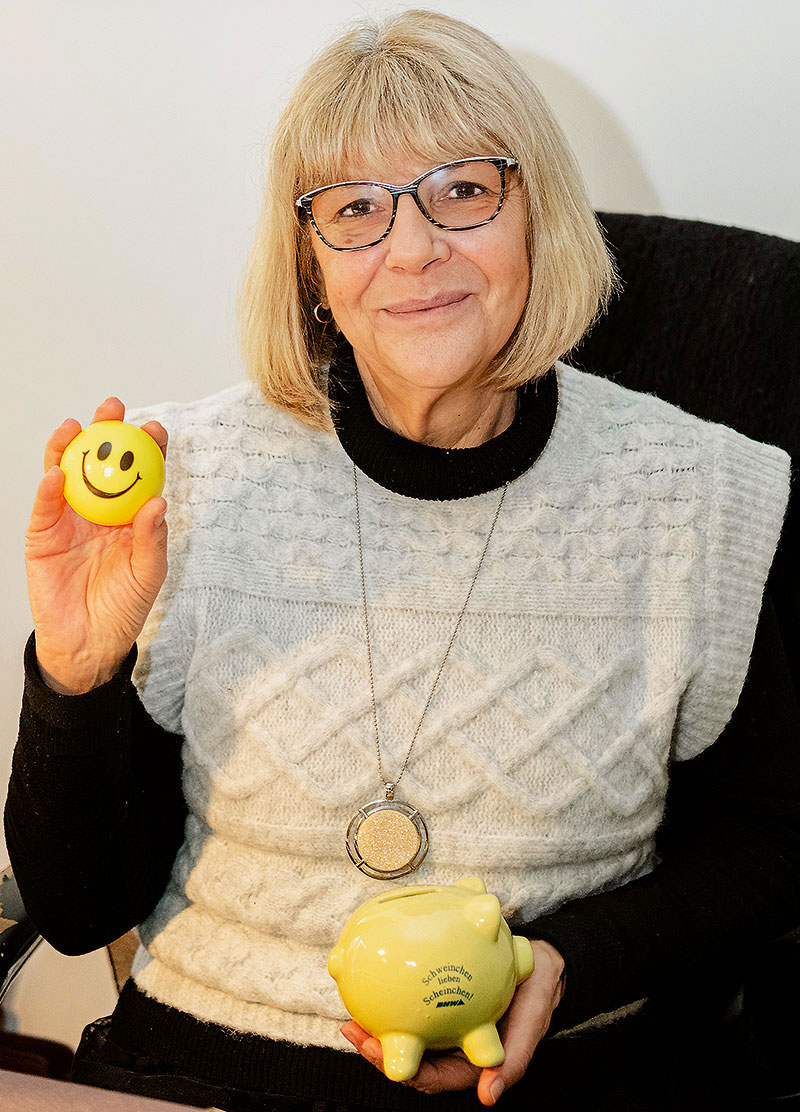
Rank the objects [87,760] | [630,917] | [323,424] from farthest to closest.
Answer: [323,424] < [630,917] < [87,760]

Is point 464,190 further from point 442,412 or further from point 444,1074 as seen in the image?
point 444,1074

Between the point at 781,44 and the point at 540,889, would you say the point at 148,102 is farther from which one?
the point at 540,889

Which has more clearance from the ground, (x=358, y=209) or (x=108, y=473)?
(x=358, y=209)

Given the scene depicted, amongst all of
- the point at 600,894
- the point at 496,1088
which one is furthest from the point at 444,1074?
the point at 600,894

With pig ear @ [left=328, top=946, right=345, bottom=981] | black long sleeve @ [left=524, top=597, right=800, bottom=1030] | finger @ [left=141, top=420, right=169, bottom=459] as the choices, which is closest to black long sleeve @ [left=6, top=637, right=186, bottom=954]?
finger @ [left=141, top=420, right=169, bottom=459]

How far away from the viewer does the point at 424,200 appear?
3.63 ft

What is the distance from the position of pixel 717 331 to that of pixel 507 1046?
883mm

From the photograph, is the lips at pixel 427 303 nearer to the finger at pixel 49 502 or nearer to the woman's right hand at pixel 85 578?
the woman's right hand at pixel 85 578

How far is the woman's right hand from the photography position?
3.08 feet

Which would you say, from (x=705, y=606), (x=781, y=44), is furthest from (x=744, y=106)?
(x=705, y=606)

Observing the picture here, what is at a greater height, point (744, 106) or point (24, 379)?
point (744, 106)

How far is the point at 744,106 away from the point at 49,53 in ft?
3.50

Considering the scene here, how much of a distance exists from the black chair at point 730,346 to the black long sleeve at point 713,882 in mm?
78

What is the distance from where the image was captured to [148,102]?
168 centimetres
